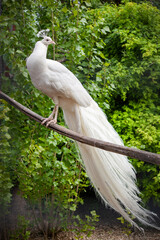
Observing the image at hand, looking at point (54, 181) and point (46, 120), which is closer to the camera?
point (46, 120)

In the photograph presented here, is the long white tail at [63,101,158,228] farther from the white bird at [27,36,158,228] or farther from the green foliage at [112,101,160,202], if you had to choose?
the green foliage at [112,101,160,202]

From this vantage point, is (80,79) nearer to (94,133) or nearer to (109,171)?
(94,133)

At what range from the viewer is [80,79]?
159 cm

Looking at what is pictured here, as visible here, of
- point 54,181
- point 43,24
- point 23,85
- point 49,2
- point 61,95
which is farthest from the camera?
point 43,24

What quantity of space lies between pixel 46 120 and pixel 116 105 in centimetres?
112

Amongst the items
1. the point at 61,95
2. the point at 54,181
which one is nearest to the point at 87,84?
the point at 61,95

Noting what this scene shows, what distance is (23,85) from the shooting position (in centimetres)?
140

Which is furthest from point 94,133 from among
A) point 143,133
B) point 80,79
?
point 143,133

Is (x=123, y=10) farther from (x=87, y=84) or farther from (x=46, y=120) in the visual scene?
(x=46, y=120)

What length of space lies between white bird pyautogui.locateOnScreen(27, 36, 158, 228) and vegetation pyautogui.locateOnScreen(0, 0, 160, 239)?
23 centimetres

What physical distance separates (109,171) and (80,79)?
713 mm

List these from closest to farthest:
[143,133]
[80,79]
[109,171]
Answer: [109,171] < [80,79] < [143,133]

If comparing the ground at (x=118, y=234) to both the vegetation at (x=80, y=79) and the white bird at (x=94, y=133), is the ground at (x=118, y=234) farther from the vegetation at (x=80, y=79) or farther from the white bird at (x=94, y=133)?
the white bird at (x=94, y=133)

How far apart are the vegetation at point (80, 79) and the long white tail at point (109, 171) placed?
12.4 inches
